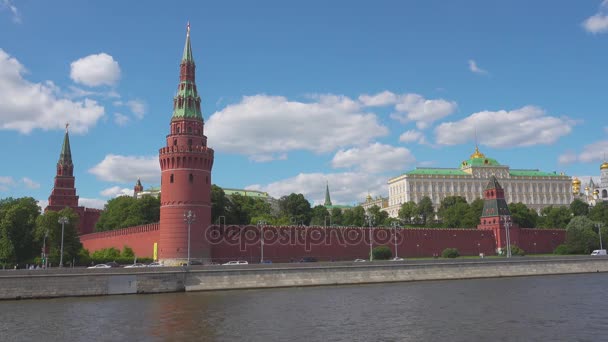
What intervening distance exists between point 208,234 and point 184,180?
5628 mm

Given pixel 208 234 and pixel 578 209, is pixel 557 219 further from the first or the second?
pixel 208 234

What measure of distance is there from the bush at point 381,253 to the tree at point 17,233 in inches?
1431

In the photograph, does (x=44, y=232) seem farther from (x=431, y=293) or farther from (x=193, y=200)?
(x=431, y=293)

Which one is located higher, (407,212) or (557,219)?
(407,212)

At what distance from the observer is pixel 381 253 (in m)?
68.6

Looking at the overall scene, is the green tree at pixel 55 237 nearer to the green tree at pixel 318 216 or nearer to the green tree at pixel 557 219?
the green tree at pixel 318 216

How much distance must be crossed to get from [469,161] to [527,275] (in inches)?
3768

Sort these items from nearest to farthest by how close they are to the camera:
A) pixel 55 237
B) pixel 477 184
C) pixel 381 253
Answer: pixel 55 237, pixel 381 253, pixel 477 184

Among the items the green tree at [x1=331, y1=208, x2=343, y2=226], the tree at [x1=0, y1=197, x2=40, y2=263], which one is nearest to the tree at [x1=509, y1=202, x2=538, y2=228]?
the green tree at [x1=331, y1=208, x2=343, y2=226]

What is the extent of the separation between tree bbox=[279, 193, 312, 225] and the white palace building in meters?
45.4

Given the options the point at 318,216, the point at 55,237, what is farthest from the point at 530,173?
the point at 55,237

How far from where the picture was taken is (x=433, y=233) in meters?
77.3

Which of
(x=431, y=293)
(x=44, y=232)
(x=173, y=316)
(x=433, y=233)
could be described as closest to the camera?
(x=173, y=316)

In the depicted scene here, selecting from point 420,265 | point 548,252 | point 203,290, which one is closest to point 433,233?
point 548,252
